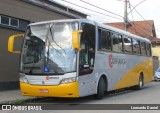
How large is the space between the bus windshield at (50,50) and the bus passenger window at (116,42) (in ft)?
13.1

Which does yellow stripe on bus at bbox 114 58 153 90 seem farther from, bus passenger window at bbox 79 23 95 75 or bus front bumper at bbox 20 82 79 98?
bus front bumper at bbox 20 82 79 98

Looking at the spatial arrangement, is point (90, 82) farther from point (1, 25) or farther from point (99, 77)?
point (1, 25)

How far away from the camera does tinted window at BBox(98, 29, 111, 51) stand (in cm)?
1602

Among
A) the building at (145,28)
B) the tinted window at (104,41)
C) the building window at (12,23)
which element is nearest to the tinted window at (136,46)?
the tinted window at (104,41)

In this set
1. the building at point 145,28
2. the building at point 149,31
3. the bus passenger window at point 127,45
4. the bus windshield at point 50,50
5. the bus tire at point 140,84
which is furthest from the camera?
the building at point 149,31

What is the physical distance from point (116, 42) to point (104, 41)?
1809 millimetres

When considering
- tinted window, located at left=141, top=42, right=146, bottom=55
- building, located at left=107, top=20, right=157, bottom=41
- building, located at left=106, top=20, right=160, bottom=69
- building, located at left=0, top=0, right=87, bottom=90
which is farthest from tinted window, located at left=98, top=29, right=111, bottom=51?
building, located at left=106, top=20, right=160, bottom=69

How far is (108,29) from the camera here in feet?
56.1

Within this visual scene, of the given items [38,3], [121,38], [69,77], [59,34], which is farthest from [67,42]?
[38,3]

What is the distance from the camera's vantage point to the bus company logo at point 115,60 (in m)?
17.1

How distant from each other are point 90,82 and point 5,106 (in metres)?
3.44

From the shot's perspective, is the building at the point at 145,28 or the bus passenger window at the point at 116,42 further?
the building at the point at 145,28

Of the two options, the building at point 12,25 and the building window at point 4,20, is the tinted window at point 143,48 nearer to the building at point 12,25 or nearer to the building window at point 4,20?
the building at point 12,25

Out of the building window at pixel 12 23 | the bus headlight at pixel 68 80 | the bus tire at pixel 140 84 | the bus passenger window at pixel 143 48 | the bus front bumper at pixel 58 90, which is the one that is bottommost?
the bus tire at pixel 140 84
